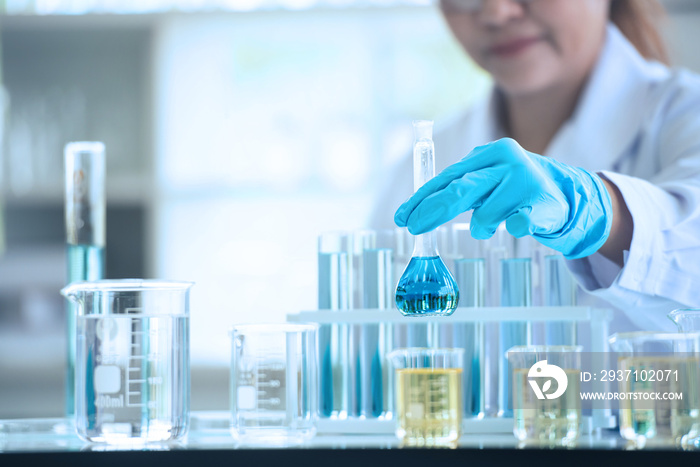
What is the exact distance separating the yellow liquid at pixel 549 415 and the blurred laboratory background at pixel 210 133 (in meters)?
2.28

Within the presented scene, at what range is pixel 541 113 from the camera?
2.35 m

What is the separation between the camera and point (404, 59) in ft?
11.2

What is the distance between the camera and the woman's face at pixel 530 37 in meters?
2.11

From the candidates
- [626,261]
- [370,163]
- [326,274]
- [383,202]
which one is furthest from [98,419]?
[370,163]

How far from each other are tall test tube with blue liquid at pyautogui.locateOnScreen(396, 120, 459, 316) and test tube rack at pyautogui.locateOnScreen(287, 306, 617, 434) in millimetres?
134

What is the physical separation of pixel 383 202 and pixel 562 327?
4.16ft

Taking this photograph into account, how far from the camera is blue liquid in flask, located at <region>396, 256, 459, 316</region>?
47.0 inches

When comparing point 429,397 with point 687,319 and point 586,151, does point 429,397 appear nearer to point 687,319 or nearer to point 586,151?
point 687,319

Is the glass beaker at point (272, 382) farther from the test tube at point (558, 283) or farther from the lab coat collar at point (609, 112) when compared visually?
the lab coat collar at point (609, 112)

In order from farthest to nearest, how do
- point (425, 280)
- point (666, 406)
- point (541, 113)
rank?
point (541, 113)
point (425, 280)
point (666, 406)

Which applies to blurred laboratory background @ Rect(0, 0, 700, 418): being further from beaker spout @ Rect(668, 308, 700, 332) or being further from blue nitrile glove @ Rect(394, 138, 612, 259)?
beaker spout @ Rect(668, 308, 700, 332)

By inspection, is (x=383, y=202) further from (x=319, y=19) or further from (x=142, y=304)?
(x=142, y=304)

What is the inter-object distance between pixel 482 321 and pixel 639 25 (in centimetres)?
138
